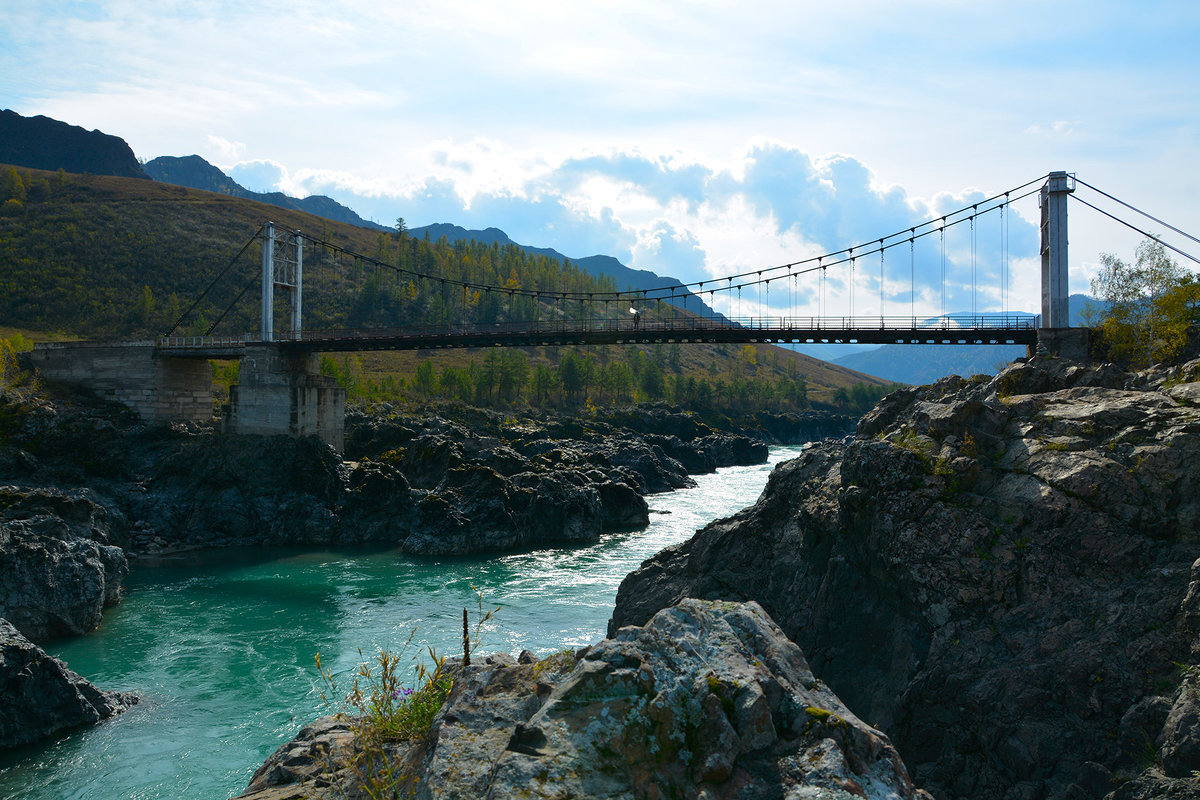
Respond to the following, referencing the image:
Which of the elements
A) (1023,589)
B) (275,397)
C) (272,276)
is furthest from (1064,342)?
(272,276)

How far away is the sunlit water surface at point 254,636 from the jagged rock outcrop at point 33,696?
388mm

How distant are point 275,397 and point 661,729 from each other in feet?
150

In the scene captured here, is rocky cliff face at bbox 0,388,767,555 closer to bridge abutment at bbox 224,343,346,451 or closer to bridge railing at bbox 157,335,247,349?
bridge abutment at bbox 224,343,346,451

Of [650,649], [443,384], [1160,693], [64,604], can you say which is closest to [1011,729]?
[1160,693]

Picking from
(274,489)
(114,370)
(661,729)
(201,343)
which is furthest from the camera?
(201,343)

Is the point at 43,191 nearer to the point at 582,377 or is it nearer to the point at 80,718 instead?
the point at 582,377

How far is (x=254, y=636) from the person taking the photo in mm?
24125

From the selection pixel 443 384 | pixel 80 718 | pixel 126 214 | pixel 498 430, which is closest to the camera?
pixel 80 718

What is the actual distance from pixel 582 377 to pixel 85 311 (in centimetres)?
6113

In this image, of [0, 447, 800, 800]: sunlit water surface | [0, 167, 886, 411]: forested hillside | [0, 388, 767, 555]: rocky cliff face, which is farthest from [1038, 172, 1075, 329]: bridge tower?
Result: [0, 167, 886, 411]: forested hillside

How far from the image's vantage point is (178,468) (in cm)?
4122

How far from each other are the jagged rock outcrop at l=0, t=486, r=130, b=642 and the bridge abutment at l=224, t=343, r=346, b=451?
1809 cm

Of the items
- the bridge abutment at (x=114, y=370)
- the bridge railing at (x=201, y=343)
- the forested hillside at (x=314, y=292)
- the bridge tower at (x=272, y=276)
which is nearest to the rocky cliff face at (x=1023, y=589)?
the bridge railing at (x=201, y=343)

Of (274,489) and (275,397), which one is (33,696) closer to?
(274,489)
